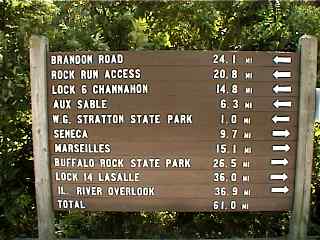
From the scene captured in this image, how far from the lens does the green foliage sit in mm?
4324

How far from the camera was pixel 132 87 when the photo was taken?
154 inches

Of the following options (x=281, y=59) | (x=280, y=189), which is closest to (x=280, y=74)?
(x=281, y=59)

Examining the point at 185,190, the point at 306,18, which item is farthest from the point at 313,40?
the point at 185,190

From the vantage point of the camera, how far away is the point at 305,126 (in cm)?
392

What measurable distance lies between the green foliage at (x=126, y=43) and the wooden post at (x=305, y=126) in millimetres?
523

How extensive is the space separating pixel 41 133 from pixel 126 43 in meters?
1.09

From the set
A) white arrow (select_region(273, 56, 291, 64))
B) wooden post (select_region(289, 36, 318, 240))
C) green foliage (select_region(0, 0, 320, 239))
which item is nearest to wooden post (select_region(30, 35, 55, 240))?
green foliage (select_region(0, 0, 320, 239))

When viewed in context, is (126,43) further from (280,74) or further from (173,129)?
(280,74)

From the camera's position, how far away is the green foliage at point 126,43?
432cm

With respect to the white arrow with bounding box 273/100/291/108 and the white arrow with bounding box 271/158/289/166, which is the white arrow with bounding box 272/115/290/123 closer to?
the white arrow with bounding box 273/100/291/108

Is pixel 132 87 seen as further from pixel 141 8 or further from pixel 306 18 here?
pixel 306 18

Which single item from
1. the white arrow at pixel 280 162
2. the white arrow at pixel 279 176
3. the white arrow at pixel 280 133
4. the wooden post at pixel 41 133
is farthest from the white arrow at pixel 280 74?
the wooden post at pixel 41 133

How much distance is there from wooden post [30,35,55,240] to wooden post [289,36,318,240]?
189 centimetres

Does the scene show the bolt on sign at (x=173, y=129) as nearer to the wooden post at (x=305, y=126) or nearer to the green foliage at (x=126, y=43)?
the wooden post at (x=305, y=126)
